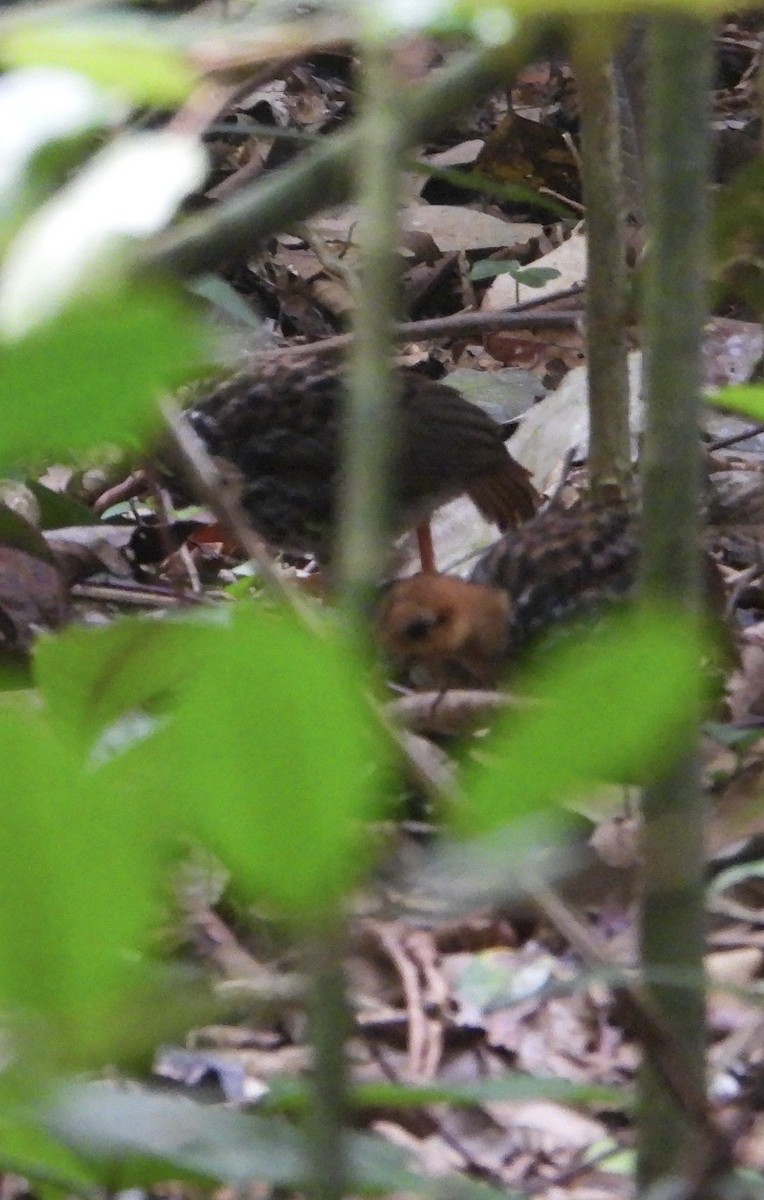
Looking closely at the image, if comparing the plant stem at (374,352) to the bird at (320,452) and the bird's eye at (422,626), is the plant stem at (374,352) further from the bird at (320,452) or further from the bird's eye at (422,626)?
the bird at (320,452)

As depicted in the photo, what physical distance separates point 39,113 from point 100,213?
0.12 ft

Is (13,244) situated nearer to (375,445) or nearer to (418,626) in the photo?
(375,445)

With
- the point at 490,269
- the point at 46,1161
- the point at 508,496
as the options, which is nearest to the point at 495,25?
the point at 46,1161

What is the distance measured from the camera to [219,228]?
22.6 inches

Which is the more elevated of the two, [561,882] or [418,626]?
[561,882]

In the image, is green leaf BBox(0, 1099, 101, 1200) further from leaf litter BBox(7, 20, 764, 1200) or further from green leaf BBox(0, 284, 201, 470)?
green leaf BBox(0, 284, 201, 470)

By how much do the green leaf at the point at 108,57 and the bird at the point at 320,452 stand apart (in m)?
2.97

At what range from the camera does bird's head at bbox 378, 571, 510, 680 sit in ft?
9.09

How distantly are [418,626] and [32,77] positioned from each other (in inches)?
92.3

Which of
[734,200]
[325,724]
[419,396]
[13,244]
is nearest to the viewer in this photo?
[325,724]

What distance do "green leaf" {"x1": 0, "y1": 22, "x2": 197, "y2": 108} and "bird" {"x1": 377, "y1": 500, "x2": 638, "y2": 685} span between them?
2.24 metres

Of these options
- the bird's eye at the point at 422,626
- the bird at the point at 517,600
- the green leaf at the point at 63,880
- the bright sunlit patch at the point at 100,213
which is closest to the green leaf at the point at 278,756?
the green leaf at the point at 63,880

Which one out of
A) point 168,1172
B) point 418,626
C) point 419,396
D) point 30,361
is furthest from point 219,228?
point 419,396

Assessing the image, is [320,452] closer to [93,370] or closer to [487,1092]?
[487,1092]
